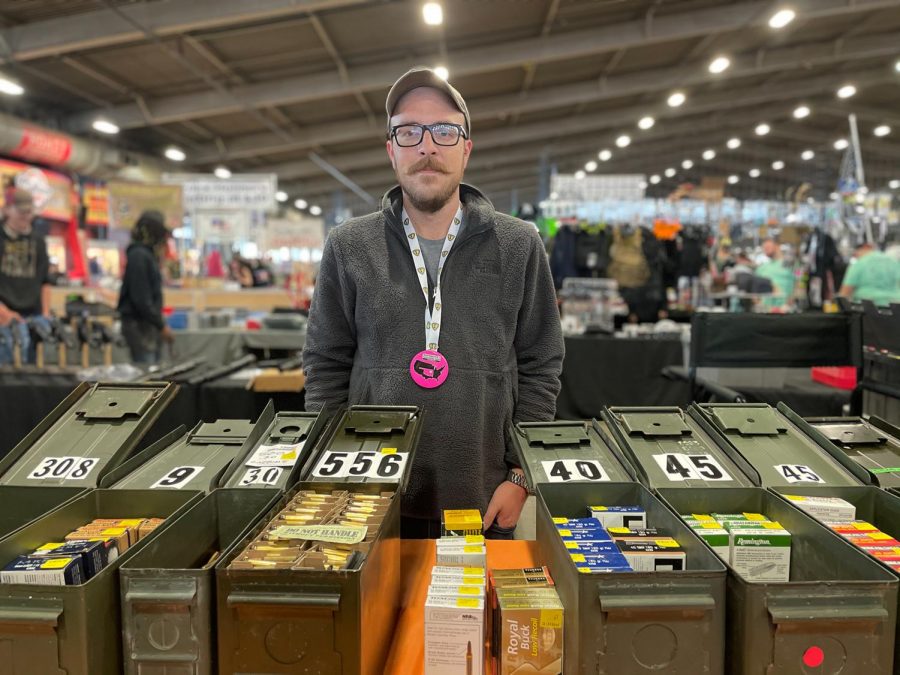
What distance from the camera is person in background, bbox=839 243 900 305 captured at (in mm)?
5645

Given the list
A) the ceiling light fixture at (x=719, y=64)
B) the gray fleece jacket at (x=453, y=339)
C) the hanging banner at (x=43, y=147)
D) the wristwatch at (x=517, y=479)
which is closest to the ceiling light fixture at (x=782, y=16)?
the ceiling light fixture at (x=719, y=64)

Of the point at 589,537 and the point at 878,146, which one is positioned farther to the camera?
the point at 878,146

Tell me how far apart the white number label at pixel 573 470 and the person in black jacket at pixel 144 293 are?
13.9ft

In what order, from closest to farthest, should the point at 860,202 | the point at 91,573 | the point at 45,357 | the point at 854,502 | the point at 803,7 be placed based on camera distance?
the point at 91,573, the point at 854,502, the point at 45,357, the point at 860,202, the point at 803,7

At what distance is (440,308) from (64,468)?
0.85 metres

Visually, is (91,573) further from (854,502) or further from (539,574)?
(854,502)

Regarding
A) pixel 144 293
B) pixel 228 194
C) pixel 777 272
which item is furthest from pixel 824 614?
pixel 777 272

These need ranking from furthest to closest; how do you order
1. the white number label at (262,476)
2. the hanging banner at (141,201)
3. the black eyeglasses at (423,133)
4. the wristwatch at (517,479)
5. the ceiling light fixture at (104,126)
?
the ceiling light fixture at (104,126)
the hanging banner at (141,201)
the wristwatch at (517,479)
the black eyeglasses at (423,133)
the white number label at (262,476)

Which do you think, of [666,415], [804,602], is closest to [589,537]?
[804,602]

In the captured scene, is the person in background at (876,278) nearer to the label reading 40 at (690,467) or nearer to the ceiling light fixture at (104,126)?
the label reading 40 at (690,467)

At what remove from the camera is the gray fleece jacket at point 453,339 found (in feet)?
5.18

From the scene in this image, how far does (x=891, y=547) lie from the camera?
36.0 inches

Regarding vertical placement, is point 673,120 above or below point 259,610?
above

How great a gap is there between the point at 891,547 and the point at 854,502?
0.39 ft
